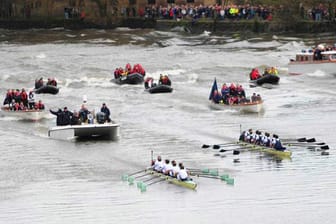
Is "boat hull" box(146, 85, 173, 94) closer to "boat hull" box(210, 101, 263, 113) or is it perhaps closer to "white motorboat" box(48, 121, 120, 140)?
"boat hull" box(210, 101, 263, 113)

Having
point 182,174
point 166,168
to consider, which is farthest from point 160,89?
point 182,174

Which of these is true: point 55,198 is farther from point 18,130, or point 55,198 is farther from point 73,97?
point 73,97

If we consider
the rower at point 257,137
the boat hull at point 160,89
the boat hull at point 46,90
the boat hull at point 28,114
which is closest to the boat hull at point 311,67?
the boat hull at point 160,89

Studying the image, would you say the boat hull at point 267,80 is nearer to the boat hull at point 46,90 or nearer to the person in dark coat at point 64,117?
the boat hull at point 46,90

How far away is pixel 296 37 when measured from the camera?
105m

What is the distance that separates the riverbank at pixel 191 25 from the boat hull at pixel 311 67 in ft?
71.3

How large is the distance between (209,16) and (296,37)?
11.6m

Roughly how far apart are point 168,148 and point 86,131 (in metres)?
4.76

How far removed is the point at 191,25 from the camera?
113125mm

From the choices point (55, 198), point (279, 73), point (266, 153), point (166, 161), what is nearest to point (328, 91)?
point (279, 73)

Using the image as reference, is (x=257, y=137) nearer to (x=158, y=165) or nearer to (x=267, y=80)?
(x=158, y=165)

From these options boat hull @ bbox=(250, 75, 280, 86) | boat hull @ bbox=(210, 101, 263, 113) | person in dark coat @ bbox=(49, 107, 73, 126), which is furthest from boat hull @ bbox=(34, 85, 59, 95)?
person in dark coat @ bbox=(49, 107, 73, 126)

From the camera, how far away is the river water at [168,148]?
45188 millimetres

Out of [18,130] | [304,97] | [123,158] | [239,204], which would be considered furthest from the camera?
[304,97]
